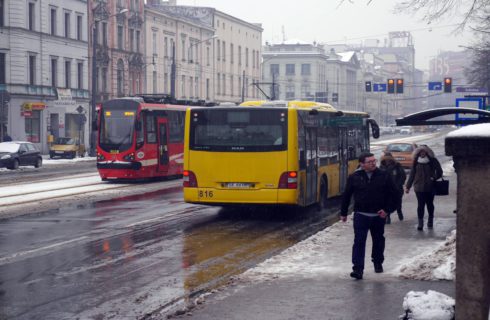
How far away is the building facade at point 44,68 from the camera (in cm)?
5697

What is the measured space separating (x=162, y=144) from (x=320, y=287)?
22.4 meters

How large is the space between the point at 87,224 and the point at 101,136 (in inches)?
562

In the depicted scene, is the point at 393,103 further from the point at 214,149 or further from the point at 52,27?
the point at 214,149

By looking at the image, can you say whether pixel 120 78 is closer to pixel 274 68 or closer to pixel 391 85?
pixel 391 85

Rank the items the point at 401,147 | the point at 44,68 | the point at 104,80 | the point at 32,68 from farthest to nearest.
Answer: the point at 104,80 < the point at 44,68 < the point at 32,68 < the point at 401,147

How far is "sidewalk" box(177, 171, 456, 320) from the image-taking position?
365 inches

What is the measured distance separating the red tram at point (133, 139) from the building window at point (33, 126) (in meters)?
27.9

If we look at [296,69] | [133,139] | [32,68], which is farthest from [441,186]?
[296,69]

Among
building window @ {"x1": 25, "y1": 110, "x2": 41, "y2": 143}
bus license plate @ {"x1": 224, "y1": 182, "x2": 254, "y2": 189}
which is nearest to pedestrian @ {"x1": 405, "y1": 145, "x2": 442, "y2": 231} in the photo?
bus license plate @ {"x1": 224, "y1": 182, "x2": 254, "y2": 189}

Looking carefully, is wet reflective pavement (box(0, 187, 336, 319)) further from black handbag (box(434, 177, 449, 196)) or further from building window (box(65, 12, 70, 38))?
building window (box(65, 12, 70, 38))

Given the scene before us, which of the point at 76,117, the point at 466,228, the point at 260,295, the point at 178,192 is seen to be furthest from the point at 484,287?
the point at 76,117

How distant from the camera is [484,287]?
6711mm

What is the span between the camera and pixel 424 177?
16906mm

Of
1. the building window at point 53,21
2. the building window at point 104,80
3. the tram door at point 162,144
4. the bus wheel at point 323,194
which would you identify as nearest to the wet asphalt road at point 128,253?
the bus wheel at point 323,194
